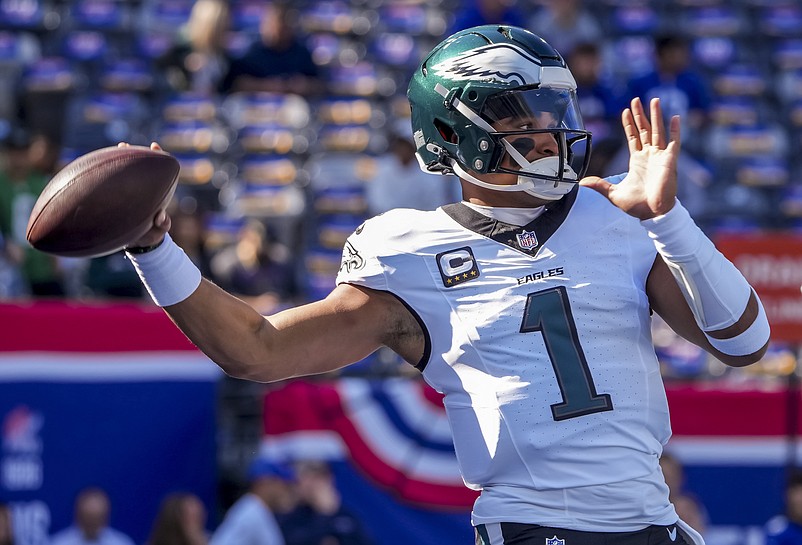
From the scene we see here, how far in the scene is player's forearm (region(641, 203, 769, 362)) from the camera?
9.70 ft

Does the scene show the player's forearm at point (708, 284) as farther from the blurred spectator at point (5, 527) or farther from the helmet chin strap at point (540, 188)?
the blurred spectator at point (5, 527)

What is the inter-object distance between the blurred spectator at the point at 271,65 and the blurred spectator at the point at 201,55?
0.44 ft

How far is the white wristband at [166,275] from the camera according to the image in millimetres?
2898

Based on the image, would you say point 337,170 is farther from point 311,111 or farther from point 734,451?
point 734,451

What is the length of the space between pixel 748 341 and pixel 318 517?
3887mm

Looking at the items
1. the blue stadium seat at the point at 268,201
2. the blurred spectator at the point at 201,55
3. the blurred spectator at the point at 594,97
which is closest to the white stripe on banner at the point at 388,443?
the blue stadium seat at the point at 268,201

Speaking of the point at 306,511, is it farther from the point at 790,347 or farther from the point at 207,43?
the point at 207,43

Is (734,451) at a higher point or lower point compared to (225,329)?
lower

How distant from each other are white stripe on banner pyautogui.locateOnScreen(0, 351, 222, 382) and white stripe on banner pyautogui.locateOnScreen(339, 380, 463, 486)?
27.5 inches

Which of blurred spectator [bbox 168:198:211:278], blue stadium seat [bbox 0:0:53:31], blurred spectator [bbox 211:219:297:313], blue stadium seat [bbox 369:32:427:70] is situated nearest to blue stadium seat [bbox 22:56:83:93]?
blue stadium seat [bbox 0:0:53:31]

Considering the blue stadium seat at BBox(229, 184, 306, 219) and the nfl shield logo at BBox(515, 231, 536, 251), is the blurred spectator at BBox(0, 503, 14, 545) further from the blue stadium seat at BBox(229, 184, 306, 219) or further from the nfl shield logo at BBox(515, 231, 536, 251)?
the nfl shield logo at BBox(515, 231, 536, 251)

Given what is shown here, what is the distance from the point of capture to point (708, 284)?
117 inches

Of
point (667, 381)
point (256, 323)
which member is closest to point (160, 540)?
point (667, 381)

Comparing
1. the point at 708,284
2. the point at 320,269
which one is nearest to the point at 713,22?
the point at 320,269
